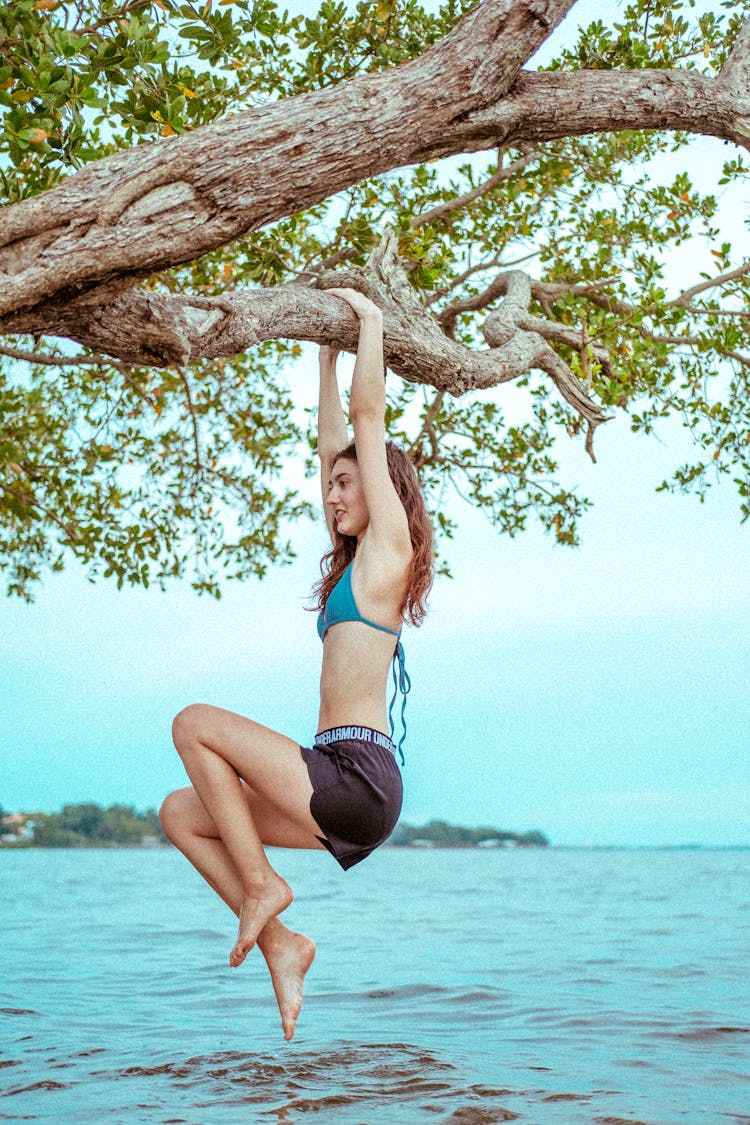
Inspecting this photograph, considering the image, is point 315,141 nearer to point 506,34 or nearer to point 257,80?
point 506,34

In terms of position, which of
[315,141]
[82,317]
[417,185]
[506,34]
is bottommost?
[82,317]

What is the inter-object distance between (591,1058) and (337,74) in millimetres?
5069

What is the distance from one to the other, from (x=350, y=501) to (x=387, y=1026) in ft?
11.9

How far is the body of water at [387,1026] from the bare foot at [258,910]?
0.97 metres

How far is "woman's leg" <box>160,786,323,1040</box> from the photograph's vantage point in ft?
11.8

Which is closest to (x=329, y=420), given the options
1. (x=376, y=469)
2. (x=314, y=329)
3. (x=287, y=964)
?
(x=314, y=329)

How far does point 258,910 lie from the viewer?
343cm

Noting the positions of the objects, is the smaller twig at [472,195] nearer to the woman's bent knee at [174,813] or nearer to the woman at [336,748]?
the woman at [336,748]

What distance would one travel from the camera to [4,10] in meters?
3.56

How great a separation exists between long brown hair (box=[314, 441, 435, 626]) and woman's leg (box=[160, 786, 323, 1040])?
0.74 metres

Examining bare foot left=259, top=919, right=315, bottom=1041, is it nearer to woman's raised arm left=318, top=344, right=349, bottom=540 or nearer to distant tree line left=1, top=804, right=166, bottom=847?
woman's raised arm left=318, top=344, right=349, bottom=540

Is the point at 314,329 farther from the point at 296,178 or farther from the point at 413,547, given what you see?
the point at 413,547

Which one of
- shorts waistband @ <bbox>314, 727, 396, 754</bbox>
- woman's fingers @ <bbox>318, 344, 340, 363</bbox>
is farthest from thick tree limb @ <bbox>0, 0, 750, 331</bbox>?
shorts waistband @ <bbox>314, 727, 396, 754</bbox>

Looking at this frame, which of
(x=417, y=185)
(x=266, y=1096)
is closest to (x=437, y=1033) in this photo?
(x=266, y=1096)
